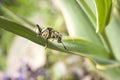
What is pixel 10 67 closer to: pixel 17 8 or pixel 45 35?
pixel 17 8

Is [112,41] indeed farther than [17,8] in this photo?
No

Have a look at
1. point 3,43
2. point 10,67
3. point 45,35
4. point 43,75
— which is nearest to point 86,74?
point 43,75

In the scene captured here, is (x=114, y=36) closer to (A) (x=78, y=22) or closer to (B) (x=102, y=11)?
(A) (x=78, y=22)

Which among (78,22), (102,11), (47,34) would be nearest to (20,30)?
(47,34)

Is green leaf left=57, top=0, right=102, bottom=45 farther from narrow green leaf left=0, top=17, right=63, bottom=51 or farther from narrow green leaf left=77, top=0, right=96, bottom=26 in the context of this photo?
narrow green leaf left=0, top=17, right=63, bottom=51

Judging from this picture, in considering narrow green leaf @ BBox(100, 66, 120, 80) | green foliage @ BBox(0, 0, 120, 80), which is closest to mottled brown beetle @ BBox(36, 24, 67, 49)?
green foliage @ BBox(0, 0, 120, 80)

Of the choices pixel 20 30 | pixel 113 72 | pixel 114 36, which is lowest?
pixel 113 72

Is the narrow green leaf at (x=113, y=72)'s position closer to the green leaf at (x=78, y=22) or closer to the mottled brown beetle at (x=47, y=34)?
the green leaf at (x=78, y=22)

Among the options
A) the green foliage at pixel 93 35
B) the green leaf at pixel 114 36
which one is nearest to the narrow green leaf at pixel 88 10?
the green foliage at pixel 93 35
